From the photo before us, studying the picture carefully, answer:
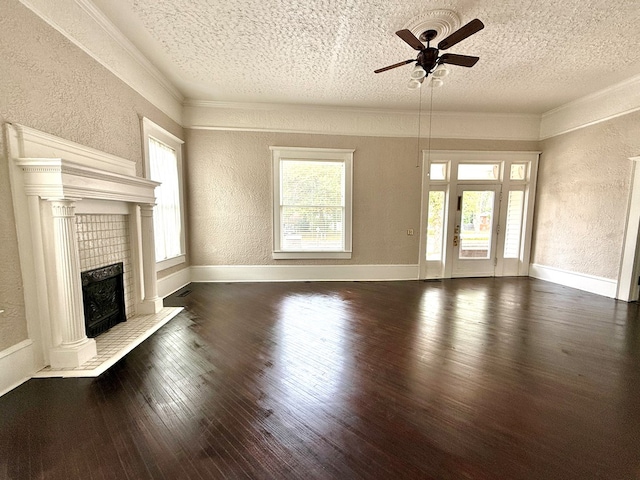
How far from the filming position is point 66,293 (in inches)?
84.3

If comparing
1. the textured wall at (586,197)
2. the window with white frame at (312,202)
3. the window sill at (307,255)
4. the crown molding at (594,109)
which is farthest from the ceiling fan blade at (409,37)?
the textured wall at (586,197)

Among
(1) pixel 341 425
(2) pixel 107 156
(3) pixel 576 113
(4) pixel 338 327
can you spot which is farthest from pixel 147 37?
(3) pixel 576 113

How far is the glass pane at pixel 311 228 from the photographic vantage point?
5141mm

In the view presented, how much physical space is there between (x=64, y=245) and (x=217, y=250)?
2.97 metres

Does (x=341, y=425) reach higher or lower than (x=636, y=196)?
lower

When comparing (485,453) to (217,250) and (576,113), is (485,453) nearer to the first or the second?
(217,250)

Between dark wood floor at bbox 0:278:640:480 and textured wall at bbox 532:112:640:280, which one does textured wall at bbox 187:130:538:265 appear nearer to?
textured wall at bbox 532:112:640:280

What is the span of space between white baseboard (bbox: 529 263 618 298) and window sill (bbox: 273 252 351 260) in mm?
4012

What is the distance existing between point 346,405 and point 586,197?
18.3 ft

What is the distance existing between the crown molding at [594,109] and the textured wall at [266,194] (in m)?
0.49

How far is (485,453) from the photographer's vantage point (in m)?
1.44

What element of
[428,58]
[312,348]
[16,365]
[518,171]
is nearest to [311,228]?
[312,348]

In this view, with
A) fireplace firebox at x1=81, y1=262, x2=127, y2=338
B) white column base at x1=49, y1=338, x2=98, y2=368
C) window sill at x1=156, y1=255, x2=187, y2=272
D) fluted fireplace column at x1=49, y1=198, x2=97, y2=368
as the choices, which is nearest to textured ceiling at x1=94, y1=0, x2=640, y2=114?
fluted fireplace column at x1=49, y1=198, x2=97, y2=368

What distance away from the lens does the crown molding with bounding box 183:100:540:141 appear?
4801 millimetres
